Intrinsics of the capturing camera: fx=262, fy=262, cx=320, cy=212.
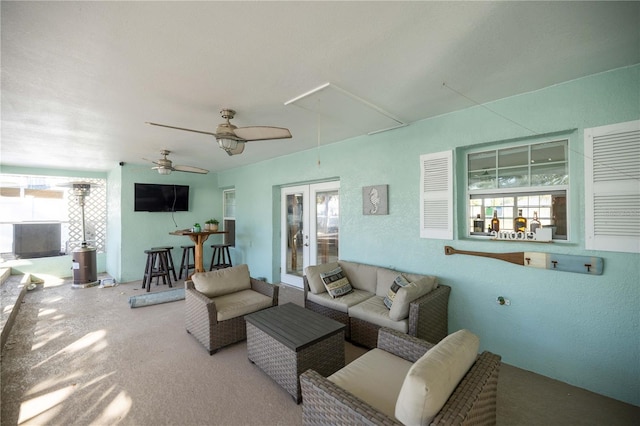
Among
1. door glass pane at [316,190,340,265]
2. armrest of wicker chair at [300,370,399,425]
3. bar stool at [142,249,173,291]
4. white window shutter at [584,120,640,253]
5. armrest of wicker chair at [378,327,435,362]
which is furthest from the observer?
bar stool at [142,249,173,291]

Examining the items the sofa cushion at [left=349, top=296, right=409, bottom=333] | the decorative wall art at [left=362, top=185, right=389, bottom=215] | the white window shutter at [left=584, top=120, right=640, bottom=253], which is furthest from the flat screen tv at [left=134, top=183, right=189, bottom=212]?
the white window shutter at [left=584, top=120, right=640, bottom=253]

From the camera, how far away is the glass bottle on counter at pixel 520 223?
2.66m

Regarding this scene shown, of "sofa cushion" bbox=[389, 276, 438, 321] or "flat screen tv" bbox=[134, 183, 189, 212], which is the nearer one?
"sofa cushion" bbox=[389, 276, 438, 321]

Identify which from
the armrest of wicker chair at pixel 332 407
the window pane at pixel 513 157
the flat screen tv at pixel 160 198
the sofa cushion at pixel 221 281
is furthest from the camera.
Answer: the flat screen tv at pixel 160 198

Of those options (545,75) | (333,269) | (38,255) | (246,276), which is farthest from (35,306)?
(545,75)

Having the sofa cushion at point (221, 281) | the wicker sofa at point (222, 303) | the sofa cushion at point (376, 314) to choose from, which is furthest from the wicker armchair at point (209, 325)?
the sofa cushion at point (376, 314)

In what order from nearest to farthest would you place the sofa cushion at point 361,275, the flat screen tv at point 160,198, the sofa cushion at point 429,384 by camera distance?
the sofa cushion at point 429,384, the sofa cushion at point 361,275, the flat screen tv at point 160,198

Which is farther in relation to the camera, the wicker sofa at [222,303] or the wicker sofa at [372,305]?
the wicker sofa at [222,303]

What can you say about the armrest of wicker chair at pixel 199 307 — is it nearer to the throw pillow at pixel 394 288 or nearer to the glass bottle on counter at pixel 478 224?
the throw pillow at pixel 394 288

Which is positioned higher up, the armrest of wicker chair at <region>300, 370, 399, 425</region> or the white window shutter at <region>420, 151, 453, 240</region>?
the white window shutter at <region>420, 151, 453, 240</region>

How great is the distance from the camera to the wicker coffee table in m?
2.09

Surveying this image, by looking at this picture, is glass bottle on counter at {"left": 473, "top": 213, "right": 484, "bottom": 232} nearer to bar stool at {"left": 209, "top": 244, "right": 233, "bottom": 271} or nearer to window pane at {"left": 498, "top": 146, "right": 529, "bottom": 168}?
window pane at {"left": 498, "top": 146, "right": 529, "bottom": 168}

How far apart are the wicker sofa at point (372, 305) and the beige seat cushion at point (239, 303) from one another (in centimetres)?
61

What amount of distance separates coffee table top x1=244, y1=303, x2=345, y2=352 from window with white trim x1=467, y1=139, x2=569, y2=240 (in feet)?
6.40
